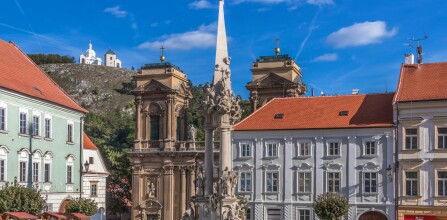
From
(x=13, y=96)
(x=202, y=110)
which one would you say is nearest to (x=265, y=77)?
(x=13, y=96)

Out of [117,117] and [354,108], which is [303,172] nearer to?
[354,108]

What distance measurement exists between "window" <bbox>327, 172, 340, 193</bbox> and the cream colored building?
3645 mm

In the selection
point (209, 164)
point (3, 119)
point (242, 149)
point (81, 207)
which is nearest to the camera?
point (209, 164)

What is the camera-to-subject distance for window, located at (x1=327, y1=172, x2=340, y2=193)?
1628 inches

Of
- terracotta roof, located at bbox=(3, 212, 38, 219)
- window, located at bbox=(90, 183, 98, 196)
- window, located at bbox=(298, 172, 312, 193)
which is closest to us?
terracotta roof, located at bbox=(3, 212, 38, 219)

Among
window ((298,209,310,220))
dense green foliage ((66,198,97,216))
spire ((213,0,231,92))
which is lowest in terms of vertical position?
window ((298,209,310,220))

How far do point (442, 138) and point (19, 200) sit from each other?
2276 centimetres

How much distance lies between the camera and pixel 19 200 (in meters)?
31.8

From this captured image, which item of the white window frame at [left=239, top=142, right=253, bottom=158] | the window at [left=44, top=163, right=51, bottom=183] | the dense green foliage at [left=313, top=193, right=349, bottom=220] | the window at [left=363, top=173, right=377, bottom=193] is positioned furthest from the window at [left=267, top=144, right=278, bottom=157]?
the window at [left=44, top=163, right=51, bottom=183]

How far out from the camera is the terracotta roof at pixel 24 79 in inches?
1477

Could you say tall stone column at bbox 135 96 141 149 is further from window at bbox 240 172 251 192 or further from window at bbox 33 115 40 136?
window at bbox 33 115 40 136

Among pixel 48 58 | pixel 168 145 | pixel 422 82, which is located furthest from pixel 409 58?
pixel 48 58

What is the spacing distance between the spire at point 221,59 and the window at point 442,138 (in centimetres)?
1833

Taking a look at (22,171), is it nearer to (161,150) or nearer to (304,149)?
(161,150)
